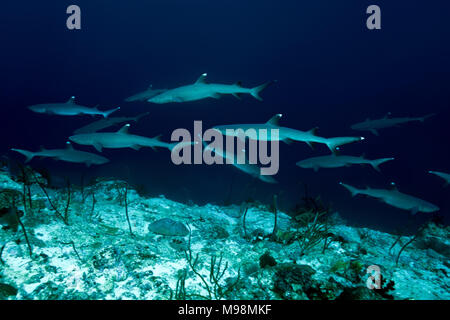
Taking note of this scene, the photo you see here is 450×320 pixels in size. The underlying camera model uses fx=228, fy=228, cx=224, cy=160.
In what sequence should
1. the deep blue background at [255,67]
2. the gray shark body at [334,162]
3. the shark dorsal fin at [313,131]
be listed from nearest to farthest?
1. the shark dorsal fin at [313,131]
2. the gray shark body at [334,162]
3. the deep blue background at [255,67]

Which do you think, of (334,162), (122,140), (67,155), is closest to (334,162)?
(334,162)

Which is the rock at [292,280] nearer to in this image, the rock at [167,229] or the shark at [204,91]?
the rock at [167,229]

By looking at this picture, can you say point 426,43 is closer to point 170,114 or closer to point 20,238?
point 170,114

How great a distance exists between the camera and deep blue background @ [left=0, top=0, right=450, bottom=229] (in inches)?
1657

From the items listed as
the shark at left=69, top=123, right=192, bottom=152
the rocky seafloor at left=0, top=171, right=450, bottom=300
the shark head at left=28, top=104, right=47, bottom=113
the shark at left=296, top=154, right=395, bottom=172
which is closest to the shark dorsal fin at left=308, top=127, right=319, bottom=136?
the shark at left=296, top=154, right=395, bottom=172

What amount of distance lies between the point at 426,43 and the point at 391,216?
4278 centimetres

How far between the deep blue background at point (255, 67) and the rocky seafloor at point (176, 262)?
3022 cm

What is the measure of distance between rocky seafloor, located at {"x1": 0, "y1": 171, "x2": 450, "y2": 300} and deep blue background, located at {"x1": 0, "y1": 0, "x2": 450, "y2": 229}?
30217 mm

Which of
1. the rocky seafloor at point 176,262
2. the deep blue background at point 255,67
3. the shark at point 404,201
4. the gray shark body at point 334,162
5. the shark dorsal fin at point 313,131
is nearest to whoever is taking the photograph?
the rocky seafloor at point 176,262

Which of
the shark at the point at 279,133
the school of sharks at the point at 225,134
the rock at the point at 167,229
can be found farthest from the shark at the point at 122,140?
the rock at the point at 167,229

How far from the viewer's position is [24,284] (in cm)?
234

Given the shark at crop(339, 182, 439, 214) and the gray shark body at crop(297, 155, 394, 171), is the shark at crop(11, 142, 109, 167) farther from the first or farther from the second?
the shark at crop(339, 182, 439, 214)

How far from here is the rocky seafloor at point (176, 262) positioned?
2.50 meters

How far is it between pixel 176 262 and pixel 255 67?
2299 inches
